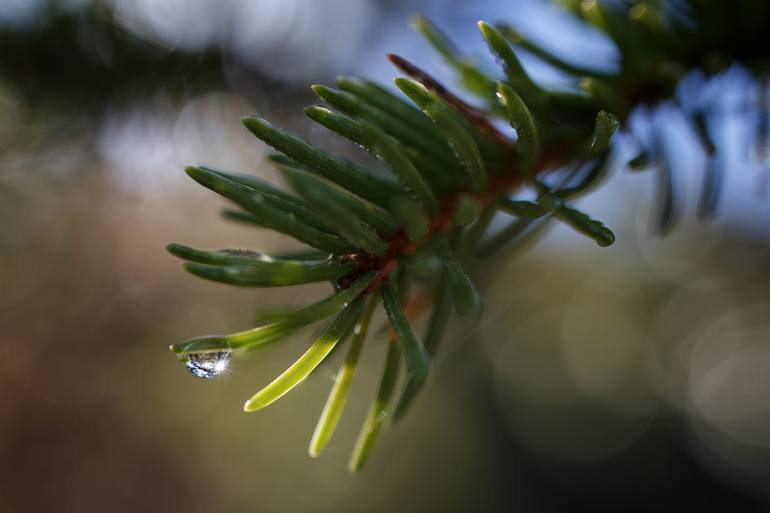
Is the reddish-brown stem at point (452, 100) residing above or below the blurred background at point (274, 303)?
below

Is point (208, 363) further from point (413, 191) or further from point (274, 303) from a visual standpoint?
point (274, 303)

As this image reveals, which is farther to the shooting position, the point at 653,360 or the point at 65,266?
the point at 653,360

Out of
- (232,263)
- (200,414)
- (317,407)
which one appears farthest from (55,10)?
(317,407)

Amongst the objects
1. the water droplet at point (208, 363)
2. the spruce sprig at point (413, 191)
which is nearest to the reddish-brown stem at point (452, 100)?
the spruce sprig at point (413, 191)

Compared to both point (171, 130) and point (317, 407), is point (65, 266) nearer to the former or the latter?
point (171, 130)

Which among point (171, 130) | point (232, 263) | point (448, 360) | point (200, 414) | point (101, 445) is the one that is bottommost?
point (232, 263)

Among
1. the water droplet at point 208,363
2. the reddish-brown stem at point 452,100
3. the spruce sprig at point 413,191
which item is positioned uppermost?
the reddish-brown stem at point 452,100

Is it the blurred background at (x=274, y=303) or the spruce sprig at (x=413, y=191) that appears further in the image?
the blurred background at (x=274, y=303)

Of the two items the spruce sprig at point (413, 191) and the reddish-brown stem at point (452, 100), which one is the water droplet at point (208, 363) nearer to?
the spruce sprig at point (413, 191)
